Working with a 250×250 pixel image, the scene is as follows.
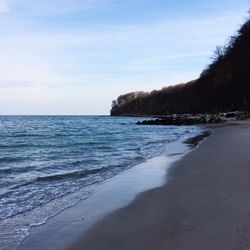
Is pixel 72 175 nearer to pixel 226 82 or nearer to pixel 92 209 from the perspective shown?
pixel 92 209

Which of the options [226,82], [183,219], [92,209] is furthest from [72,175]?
[226,82]

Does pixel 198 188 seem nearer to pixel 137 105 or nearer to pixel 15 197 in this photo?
pixel 15 197

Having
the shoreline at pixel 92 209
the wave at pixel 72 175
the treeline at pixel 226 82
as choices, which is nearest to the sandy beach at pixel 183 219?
the shoreline at pixel 92 209

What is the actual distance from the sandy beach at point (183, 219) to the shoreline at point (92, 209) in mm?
217

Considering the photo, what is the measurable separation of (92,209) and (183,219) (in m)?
2.09

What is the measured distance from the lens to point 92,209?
25.1 ft

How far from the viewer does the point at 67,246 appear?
536 centimetres

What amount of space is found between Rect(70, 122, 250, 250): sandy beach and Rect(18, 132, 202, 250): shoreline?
217 millimetres

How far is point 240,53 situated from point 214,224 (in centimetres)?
4518

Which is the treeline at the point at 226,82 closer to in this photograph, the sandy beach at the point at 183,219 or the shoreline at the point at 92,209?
the shoreline at the point at 92,209

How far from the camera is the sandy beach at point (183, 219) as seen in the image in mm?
5148

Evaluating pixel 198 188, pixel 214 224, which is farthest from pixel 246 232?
pixel 198 188

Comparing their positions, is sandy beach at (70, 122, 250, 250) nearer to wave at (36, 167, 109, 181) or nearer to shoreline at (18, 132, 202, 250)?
shoreline at (18, 132, 202, 250)

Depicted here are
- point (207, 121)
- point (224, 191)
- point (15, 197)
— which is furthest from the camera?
point (207, 121)
